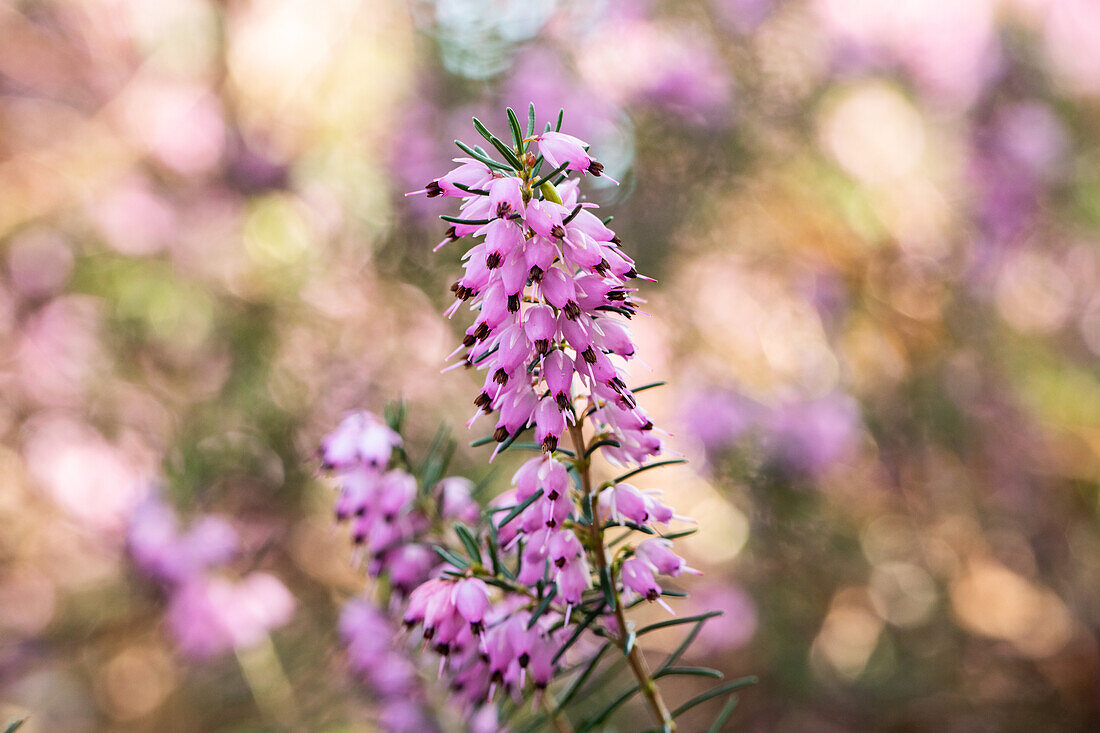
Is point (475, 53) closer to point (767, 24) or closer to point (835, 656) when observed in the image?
point (767, 24)

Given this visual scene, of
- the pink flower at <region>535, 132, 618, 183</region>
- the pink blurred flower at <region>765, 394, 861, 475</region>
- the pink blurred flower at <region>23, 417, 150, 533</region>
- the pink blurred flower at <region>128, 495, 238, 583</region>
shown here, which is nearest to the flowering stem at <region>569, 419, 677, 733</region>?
the pink flower at <region>535, 132, 618, 183</region>

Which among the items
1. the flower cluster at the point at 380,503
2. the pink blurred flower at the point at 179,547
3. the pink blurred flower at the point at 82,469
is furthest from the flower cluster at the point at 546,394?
the pink blurred flower at the point at 82,469

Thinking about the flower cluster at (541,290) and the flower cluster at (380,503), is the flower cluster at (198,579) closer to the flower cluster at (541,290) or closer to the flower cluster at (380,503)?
the flower cluster at (380,503)

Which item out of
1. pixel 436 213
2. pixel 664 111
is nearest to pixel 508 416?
pixel 436 213

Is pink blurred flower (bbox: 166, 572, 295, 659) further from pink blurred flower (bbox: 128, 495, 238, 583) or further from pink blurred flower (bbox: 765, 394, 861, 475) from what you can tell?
pink blurred flower (bbox: 765, 394, 861, 475)

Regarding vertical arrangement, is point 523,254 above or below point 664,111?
below

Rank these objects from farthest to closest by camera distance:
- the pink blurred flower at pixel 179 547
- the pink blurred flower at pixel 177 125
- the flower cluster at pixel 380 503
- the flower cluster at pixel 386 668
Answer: the pink blurred flower at pixel 177 125 → the pink blurred flower at pixel 179 547 → the flower cluster at pixel 386 668 → the flower cluster at pixel 380 503
